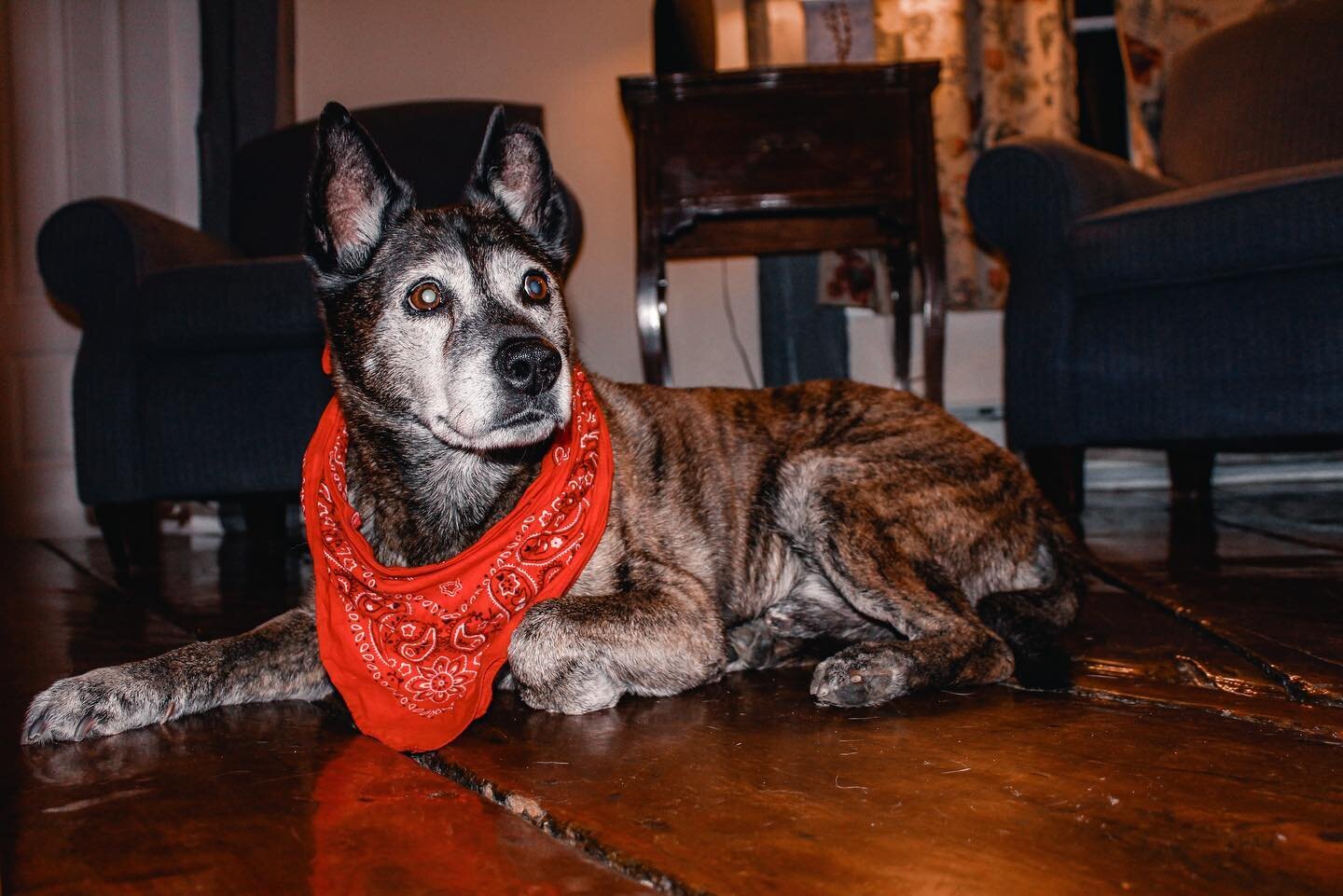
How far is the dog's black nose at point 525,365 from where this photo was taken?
1895mm

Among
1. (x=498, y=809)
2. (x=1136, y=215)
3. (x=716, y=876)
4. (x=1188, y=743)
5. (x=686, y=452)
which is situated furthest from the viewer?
(x=1136, y=215)

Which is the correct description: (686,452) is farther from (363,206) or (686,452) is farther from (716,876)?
(716,876)

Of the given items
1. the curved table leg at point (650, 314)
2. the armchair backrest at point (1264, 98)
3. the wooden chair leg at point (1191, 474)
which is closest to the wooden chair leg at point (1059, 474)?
the curved table leg at point (650, 314)

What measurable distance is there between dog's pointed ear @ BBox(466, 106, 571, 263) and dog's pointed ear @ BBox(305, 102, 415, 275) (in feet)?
0.68

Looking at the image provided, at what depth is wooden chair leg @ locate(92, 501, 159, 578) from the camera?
402cm

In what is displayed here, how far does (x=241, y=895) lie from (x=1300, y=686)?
5.59 ft

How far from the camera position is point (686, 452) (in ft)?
7.85

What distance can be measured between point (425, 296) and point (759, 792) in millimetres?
1185

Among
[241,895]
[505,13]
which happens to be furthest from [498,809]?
[505,13]

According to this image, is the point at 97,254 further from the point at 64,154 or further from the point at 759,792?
the point at 759,792

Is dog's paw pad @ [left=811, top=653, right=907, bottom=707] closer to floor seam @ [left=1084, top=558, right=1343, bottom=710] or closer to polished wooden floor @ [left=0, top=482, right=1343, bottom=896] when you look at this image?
polished wooden floor @ [left=0, top=482, right=1343, bottom=896]

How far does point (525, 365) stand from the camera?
1.89 metres

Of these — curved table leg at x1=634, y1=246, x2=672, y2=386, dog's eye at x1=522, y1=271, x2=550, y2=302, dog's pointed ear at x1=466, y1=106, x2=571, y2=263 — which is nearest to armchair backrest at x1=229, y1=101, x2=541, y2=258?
curved table leg at x1=634, y1=246, x2=672, y2=386

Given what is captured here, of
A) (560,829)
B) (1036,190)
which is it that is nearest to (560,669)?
(560,829)
